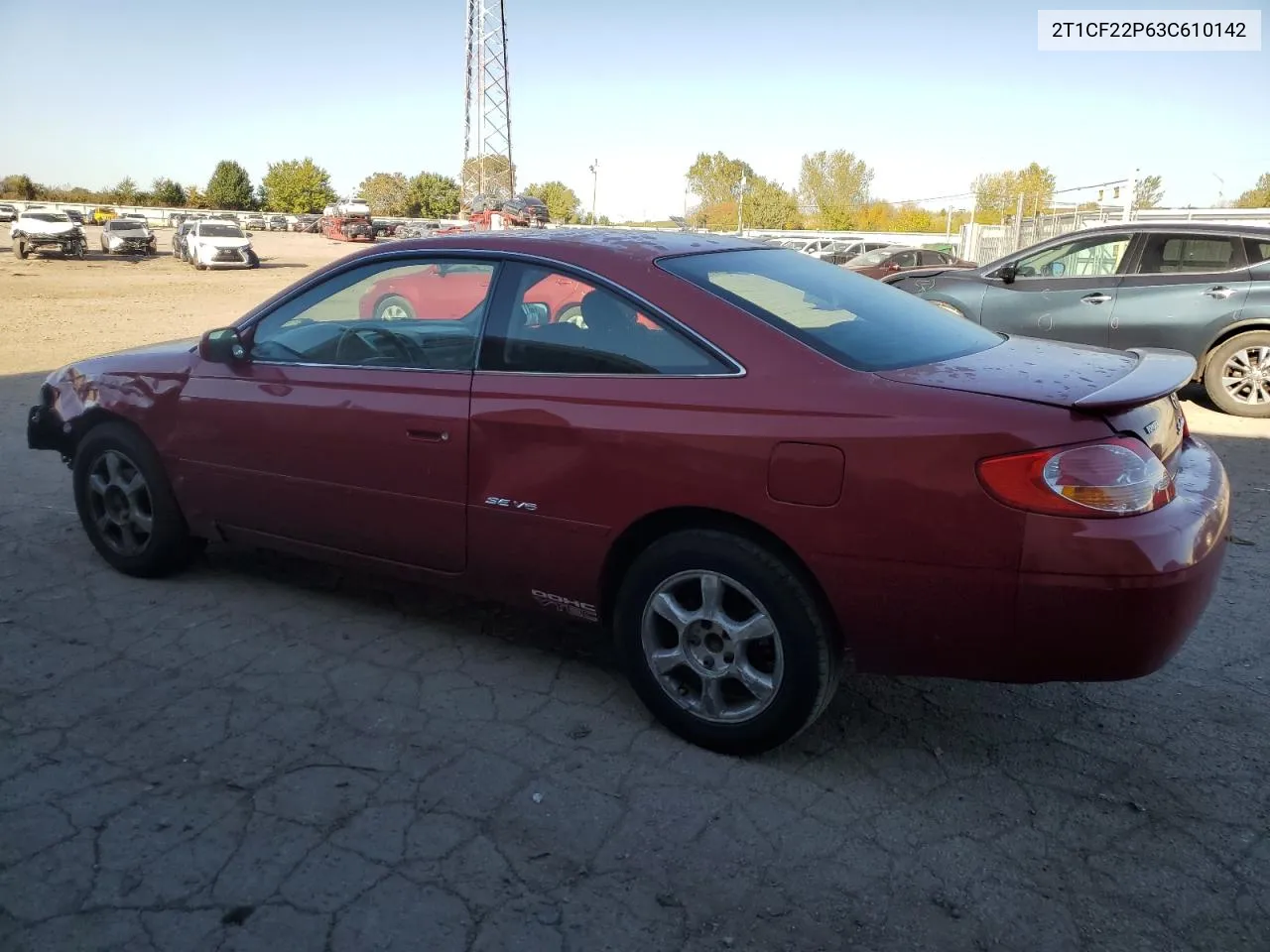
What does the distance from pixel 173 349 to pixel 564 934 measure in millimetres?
3236

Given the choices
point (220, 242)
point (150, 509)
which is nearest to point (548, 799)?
point (150, 509)

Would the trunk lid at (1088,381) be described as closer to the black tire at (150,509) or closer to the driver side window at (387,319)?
the driver side window at (387,319)

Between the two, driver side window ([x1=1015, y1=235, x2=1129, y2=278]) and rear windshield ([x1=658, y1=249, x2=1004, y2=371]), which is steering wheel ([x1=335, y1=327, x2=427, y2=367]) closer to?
rear windshield ([x1=658, y1=249, x2=1004, y2=371])

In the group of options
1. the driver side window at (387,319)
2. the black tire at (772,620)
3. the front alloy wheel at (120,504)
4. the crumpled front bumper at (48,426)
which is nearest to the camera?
the black tire at (772,620)

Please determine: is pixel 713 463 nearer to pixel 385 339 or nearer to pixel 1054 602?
pixel 1054 602

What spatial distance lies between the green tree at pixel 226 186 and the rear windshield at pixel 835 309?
109 metres

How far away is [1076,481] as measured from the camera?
239cm

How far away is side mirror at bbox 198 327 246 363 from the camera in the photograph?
12.9ft

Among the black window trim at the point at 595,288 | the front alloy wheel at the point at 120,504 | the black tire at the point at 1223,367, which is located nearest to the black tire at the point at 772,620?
the black window trim at the point at 595,288

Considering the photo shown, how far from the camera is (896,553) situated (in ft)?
8.36

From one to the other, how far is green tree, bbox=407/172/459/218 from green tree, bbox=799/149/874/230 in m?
36.0

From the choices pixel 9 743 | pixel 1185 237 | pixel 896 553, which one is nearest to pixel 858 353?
pixel 896 553

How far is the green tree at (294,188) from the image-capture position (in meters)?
106

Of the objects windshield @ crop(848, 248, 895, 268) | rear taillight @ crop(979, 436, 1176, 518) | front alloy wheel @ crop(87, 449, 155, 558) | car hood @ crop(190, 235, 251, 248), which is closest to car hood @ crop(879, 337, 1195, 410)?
rear taillight @ crop(979, 436, 1176, 518)
